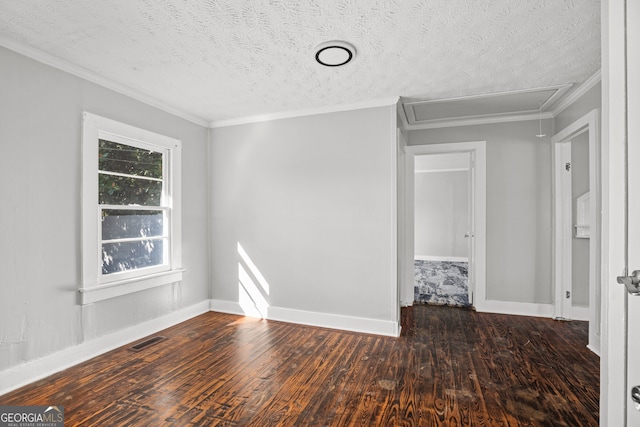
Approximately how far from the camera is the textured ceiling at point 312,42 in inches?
75.0

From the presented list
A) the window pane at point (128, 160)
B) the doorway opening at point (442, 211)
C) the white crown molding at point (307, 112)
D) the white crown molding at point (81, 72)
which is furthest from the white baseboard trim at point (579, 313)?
the white crown molding at point (81, 72)

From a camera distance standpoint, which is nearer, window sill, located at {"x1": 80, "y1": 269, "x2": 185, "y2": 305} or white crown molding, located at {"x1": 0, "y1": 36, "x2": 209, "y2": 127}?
white crown molding, located at {"x1": 0, "y1": 36, "x2": 209, "y2": 127}

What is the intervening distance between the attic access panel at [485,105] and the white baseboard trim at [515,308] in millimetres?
2403

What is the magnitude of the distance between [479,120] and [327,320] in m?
3.22

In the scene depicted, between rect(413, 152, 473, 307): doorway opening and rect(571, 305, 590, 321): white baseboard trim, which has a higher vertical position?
rect(413, 152, 473, 307): doorway opening

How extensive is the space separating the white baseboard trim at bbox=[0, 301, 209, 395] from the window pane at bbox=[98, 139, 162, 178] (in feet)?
5.22

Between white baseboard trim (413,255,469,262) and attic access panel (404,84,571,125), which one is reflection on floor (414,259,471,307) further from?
attic access panel (404,84,571,125)

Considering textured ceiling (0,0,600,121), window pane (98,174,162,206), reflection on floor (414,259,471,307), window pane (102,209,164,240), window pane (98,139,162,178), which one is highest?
textured ceiling (0,0,600,121)

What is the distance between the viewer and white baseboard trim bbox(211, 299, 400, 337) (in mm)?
3357

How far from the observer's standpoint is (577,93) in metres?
3.22

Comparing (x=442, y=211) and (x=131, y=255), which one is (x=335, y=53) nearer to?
(x=131, y=255)

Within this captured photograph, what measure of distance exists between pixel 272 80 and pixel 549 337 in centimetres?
376

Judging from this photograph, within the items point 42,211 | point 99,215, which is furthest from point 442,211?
point 42,211

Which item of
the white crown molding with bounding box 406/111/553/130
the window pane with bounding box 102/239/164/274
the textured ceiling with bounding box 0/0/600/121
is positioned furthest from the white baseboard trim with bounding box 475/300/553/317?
the window pane with bounding box 102/239/164/274
